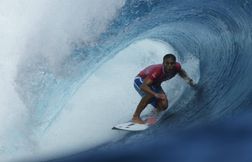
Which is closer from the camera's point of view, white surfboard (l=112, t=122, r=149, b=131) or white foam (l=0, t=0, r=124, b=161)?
white surfboard (l=112, t=122, r=149, b=131)

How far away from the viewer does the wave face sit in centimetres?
436

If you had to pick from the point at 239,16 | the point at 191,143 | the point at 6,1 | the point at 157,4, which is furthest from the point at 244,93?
the point at 6,1

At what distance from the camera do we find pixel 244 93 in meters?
4.48

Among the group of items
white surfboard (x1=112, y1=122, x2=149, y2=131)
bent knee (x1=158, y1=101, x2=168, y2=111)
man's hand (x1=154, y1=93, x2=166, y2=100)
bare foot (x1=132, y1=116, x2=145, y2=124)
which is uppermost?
man's hand (x1=154, y1=93, x2=166, y2=100)

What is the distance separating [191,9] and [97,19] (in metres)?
1.08

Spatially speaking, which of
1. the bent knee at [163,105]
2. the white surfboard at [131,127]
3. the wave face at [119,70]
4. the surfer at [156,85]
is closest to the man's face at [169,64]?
the surfer at [156,85]

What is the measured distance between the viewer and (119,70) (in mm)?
5473

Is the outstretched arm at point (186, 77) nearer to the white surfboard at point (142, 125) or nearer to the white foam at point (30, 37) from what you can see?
the white surfboard at point (142, 125)

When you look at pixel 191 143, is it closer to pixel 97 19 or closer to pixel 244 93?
pixel 244 93

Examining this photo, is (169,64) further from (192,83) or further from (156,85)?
(192,83)

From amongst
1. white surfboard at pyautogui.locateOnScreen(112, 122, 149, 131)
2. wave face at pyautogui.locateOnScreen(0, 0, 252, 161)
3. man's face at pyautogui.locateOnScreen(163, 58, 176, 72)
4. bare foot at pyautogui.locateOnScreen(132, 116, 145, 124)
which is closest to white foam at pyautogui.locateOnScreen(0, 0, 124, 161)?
wave face at pyautogui.locateOnScreen(0, 0, 252, 161)

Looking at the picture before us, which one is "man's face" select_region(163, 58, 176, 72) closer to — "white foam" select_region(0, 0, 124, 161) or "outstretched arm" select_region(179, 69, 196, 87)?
"outstretched arm" select_region(179, 69, 196, 87)

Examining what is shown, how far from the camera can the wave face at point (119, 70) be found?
4355 mm

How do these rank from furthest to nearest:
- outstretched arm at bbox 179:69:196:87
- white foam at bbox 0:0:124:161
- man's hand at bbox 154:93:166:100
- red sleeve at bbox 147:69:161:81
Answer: white foam at bbox 0:0:124:161 → outstretched arm at bbox 179:69:196:87 → red sleeve at bbox 147:69:161:81 → man's hand at bbox 154:93:166:100
